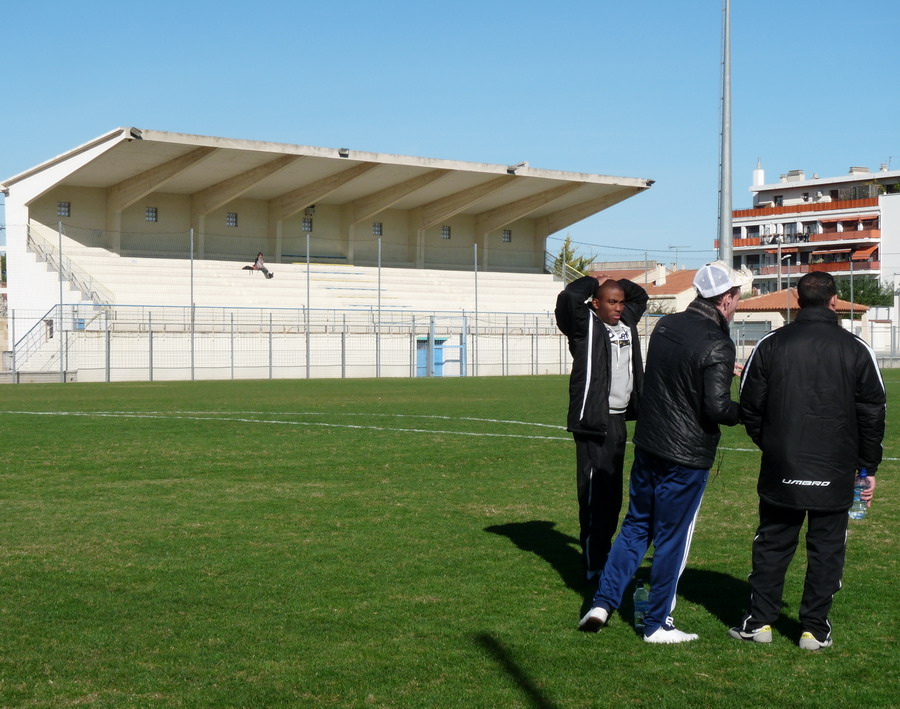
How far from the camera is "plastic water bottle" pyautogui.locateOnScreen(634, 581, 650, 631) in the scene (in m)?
5.38

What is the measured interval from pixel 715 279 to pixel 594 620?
1.76 meters

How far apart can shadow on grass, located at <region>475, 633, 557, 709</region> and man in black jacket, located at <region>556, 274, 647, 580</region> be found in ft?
4.34

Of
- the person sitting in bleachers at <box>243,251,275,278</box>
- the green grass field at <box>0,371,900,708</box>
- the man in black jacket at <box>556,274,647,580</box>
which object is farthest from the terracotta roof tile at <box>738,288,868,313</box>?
the man in black jacket at <box>556,274,647,580</box>

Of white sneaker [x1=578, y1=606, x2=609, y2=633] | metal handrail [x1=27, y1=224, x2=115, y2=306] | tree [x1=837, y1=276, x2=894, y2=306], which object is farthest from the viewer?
tree [x1=837, y1=276, x2=894, y2=306]

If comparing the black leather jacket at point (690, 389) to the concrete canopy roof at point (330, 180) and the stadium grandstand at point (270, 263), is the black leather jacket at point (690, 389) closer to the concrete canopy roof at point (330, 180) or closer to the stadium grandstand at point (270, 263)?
the stadium grandstand at point (270, 263)

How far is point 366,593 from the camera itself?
6.20 meters

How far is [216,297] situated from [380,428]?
2950 cm

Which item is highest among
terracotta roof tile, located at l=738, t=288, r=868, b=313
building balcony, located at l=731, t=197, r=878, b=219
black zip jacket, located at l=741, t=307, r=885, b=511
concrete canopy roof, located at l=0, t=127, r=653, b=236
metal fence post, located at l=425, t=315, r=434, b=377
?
building balcony, located at l=731, t=197, r=878, b=219

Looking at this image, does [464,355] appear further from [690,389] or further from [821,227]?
[821,227]

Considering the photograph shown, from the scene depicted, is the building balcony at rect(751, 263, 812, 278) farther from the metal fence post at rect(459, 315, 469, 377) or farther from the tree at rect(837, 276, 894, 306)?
the metal fence post at rect(459, 315, 469, 377)

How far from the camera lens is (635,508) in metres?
5.46

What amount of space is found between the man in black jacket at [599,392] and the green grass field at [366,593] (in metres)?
0.46

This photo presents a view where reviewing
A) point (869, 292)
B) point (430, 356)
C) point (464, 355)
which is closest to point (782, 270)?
point (869, 292)

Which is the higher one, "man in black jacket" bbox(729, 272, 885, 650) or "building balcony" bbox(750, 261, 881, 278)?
"building balcony" bbox(750, 261, 881, 278)
